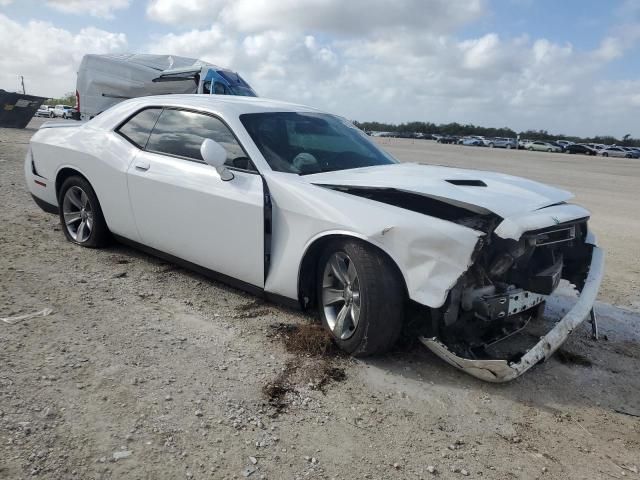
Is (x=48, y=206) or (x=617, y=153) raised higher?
(x=48, y=206)

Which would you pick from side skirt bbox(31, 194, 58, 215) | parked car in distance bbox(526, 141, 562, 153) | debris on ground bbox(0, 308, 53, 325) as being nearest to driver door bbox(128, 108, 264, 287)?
debris on ground bbox(0, 308, 53, 325)

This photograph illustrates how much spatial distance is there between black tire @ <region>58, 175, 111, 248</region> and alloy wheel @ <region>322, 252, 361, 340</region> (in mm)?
2658

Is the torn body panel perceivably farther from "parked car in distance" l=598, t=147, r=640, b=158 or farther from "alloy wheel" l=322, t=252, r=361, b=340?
"parked car in distance" l=598, t=147, r=640, b=158

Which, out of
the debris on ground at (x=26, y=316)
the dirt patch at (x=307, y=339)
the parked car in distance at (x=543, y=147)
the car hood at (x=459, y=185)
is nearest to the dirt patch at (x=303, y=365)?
the dirt patch at (x=307, y=339)

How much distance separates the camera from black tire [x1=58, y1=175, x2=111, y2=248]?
514cm

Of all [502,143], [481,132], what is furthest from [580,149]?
[481,132]

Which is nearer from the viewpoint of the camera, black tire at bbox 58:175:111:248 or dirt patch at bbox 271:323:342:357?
dirt patch at bbox 271:323:342:357

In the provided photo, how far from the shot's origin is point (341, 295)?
3.54 metres

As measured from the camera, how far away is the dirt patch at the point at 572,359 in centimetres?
364

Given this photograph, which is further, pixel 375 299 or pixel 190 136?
pixel 190 136

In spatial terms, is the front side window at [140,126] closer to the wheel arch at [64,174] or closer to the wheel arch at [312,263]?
the wheel arch at [64,174]

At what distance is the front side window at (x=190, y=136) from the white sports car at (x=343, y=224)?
0.01 metres

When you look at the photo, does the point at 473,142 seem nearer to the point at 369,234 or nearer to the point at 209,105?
the point at 209,105

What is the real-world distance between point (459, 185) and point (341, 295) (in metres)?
1.03
